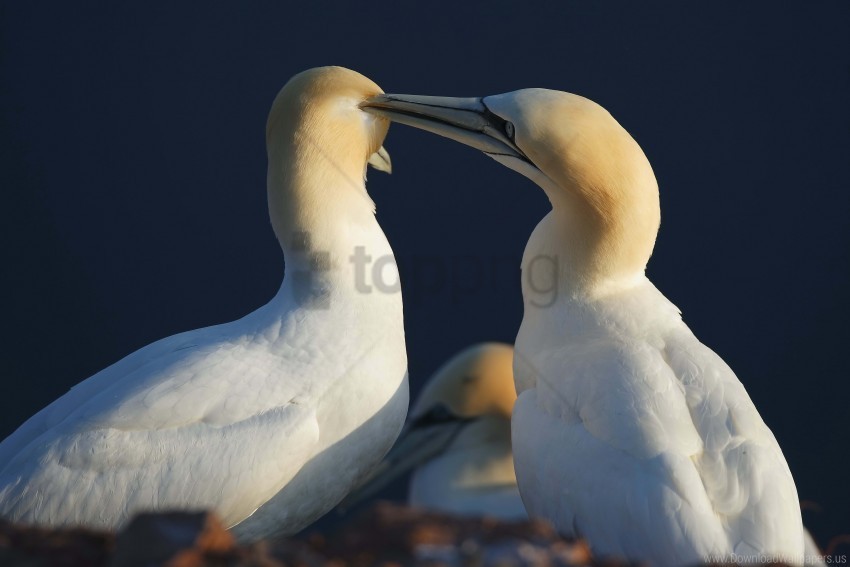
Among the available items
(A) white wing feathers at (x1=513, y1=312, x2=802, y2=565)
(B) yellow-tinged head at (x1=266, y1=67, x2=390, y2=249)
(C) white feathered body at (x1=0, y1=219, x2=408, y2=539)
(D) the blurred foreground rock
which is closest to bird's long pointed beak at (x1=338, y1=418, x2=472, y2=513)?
(C) white feathered body at (x1=0, y1=219, x2=408, y2=539)

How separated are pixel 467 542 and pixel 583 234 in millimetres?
2119

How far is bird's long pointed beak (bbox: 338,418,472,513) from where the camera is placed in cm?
477

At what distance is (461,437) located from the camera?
4812 mm

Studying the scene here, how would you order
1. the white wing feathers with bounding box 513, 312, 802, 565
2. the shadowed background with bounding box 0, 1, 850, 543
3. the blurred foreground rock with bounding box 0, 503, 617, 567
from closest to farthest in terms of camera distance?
the blurred foreground rock with bounding box 0, 503, 617, 567
the white wing feathers with bounding box 513, 312, 802, 565
the shadowed background with bounding box 0, 1, 850, 543

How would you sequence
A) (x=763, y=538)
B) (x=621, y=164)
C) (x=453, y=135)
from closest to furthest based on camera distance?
(x=763, y=538), (x=621, y=164), (x=453, y=135)

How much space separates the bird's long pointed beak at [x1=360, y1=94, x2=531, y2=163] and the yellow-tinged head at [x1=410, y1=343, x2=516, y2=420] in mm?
873

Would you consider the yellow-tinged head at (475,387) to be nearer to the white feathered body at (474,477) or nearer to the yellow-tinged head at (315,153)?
the white feathered body at (474,477)

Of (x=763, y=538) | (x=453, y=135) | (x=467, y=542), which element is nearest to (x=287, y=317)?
(x=453, y=135)

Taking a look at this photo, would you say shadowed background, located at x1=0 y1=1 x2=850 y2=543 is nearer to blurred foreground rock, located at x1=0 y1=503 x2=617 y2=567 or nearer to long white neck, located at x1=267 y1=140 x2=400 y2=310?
long white neck, located at x1=267 y1=140 x2=400 y2=310

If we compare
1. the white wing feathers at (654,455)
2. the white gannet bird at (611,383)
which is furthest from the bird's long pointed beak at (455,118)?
the white wing feathers at (654,455)

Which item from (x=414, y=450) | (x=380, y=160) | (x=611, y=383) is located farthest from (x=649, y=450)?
(x=380, y=160)

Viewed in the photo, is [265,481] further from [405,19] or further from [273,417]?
[405,19]

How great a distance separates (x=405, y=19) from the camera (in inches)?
270

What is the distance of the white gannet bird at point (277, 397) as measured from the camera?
146 inches
